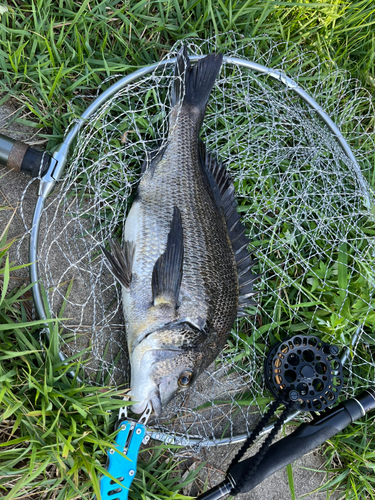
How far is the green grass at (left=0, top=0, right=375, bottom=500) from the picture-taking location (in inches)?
83.7

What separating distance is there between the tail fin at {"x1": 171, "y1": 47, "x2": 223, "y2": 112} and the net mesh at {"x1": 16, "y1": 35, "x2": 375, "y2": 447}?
0.14m

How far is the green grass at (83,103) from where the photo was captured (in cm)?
212

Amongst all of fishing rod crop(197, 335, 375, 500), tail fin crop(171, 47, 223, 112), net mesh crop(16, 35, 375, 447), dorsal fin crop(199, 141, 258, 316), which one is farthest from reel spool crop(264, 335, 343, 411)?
tail fin crop(171, 47, 223, 112)

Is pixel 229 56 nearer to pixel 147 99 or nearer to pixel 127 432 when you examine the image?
pixel 147 99

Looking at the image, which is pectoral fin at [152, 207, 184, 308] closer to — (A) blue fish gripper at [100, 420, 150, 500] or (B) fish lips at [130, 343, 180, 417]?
(B) fish lips at [130, 343, 180, 417]

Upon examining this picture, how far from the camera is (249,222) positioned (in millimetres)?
2875

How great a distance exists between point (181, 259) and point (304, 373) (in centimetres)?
107

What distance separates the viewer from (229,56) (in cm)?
277

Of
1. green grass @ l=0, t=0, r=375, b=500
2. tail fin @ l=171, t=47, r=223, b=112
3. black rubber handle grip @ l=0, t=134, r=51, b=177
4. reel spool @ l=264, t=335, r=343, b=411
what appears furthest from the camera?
tail fin @ l=171, t=47, r=223, b=112

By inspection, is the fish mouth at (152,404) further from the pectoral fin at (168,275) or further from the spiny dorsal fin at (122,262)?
the spiny dorsal fin at (122,262)

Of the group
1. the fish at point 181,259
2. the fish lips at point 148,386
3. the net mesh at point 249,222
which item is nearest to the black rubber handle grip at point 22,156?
the net mesh at point 249,222

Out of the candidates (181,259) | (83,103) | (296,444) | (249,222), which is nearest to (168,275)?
(181,259)

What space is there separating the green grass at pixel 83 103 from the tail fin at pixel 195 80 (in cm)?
32

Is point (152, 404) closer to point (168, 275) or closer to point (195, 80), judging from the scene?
point (168, 275)
